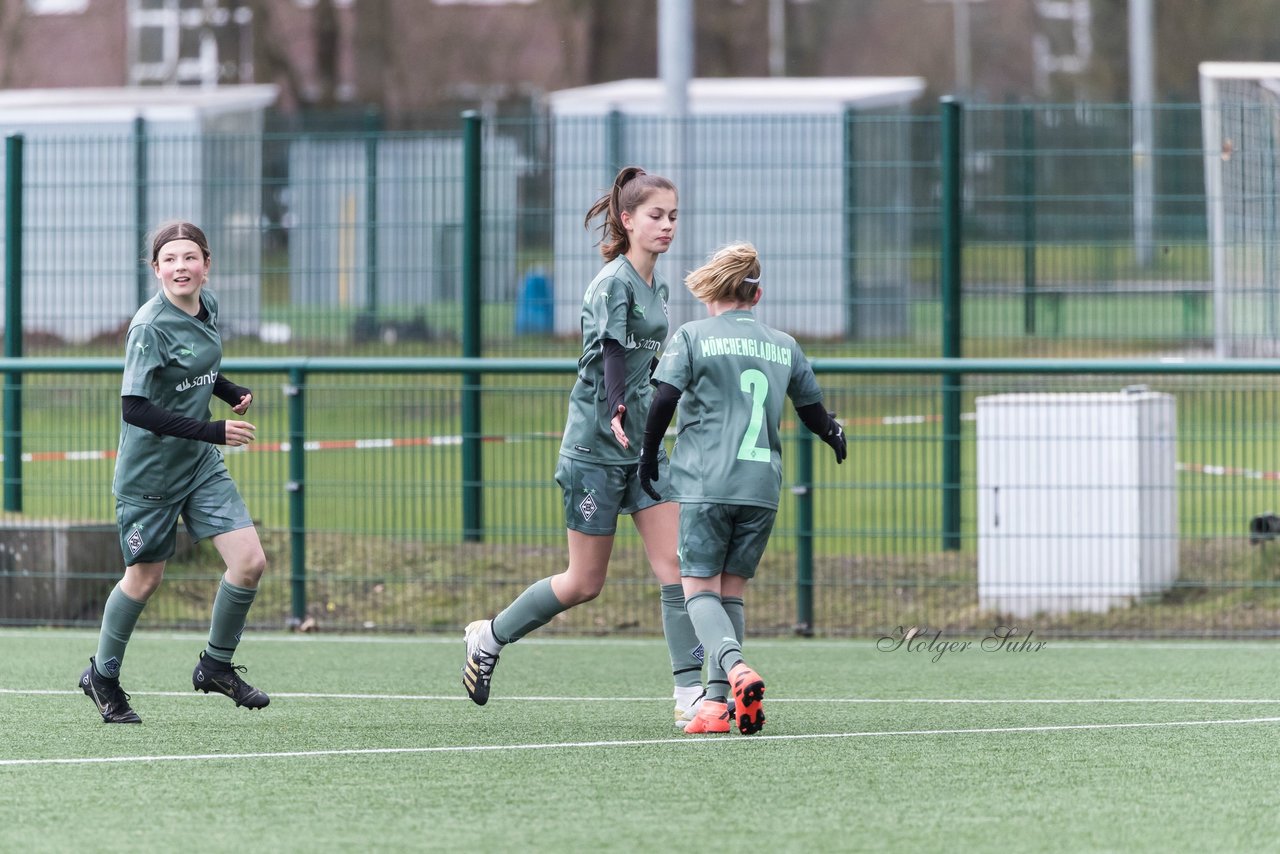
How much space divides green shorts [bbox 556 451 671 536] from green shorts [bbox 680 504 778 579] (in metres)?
0.24

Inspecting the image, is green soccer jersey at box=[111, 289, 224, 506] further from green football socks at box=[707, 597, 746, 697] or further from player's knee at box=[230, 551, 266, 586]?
green football socks at box=[707, 597, 746, 697]

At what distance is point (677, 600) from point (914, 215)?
19.0 ft

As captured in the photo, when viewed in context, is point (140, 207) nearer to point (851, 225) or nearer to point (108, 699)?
point (851, 225)

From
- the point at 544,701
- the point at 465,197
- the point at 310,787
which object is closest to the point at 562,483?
the point at 544,701

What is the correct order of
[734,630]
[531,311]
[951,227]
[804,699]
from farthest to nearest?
[531,311]
[951,227]
[804,699]
[734,630]

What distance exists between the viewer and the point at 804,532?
→ 32.1 ft

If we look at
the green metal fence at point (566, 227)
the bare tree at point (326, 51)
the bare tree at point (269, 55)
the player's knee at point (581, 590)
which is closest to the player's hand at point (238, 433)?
the player's knee at point (581, 590)

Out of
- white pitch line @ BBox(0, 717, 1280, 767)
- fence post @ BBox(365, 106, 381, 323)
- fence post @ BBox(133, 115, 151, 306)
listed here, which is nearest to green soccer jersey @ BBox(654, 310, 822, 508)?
white pitch line @ BBox(0, 717, 1280, 767)

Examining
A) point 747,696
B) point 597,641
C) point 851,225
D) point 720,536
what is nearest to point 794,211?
point 851,225

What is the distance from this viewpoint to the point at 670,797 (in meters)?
5.64

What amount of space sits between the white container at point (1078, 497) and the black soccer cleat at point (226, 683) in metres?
4.05

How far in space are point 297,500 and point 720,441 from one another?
3.81 m

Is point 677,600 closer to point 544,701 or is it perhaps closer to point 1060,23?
point 544,701

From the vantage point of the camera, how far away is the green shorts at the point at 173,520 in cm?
695
